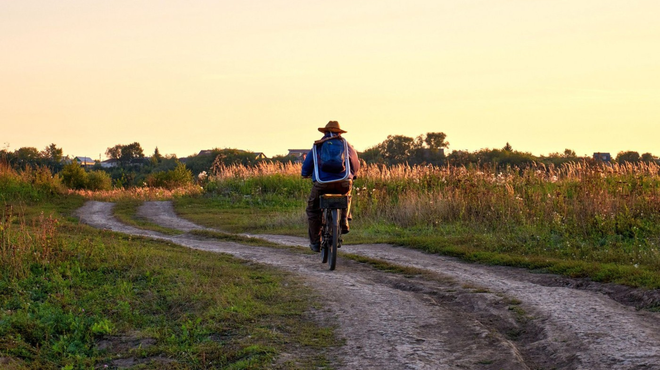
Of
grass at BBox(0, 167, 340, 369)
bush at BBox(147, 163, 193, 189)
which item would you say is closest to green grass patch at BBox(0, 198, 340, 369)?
grass at BBox(0, 167, 340, 369)

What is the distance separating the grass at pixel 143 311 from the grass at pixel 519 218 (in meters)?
4.44

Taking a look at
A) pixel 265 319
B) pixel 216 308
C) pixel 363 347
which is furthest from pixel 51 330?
pixel 363 347

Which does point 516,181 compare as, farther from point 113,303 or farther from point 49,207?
point 49,207

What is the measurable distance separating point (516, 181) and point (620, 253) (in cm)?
697

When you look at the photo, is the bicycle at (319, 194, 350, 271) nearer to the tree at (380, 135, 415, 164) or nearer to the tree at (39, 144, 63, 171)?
the tree at (380, 135, 415, 164)

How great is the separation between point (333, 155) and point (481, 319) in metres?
3.72

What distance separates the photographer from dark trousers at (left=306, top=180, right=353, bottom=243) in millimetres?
10258

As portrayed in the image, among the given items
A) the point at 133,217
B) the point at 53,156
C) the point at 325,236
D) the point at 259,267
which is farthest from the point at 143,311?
the point at 53,156

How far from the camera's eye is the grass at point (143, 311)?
20.0 feet

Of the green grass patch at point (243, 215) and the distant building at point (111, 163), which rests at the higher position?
the distant building at point (111, 163)

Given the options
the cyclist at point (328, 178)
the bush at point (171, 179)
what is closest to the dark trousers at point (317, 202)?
the cyclist at point (328, 178)

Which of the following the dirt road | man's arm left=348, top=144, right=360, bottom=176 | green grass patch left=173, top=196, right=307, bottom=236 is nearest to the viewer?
the dirt road

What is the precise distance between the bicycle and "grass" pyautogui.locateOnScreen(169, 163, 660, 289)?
2715mm

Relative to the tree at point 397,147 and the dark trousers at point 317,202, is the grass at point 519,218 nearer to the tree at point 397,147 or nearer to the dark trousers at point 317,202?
the dark trousers at point 317,202
